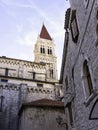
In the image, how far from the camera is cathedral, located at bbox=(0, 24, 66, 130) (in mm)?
17141

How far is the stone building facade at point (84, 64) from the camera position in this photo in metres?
8.04

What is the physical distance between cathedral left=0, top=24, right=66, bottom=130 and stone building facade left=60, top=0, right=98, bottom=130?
4.89 m

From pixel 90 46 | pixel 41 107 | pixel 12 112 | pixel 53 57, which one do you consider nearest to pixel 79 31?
pixel 90 46

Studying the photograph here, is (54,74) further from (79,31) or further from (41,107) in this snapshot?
(79,31)

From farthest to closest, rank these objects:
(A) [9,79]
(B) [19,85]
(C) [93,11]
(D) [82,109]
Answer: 1. (A) [9,79]
2. (B) [19,85]
3. (D) [82,109]
4. (C) [93,11]

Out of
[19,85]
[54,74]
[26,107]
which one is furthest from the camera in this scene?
[54,74]

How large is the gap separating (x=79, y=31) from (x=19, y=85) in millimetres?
Answer: 17955

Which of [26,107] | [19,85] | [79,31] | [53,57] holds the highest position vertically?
[53,57]

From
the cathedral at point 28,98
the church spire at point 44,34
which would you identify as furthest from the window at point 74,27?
the church spire at point 44,34

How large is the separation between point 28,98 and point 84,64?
58.9 ft

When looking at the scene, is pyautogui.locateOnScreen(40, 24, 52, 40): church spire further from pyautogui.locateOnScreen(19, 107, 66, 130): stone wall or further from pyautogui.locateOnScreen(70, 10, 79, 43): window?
pyautogui.locateOnScreen(70, 10, 79, 43): window

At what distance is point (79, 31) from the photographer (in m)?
10.2

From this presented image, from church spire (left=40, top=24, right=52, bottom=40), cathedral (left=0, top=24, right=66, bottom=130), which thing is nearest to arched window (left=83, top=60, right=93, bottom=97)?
cathedral (left=0, top=24, right=66, bottom=130)

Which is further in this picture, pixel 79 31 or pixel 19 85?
pixel 19 85
